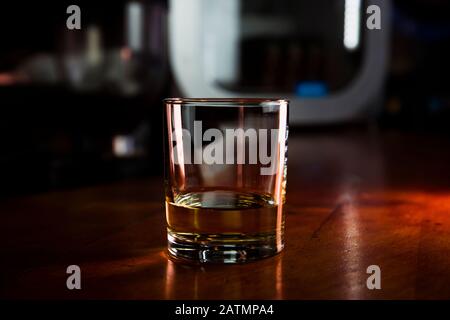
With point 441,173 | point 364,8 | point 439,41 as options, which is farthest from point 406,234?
point 439,41

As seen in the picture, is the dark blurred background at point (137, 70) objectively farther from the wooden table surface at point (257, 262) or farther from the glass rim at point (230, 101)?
the glass rim at point (230, 101)

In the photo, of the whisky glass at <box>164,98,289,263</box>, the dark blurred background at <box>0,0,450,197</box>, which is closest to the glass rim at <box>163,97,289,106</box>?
the whisky glass at <box>164,98,289,263</box>

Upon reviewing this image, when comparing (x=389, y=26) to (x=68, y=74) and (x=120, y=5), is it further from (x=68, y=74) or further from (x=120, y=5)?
(x=68, y=74)

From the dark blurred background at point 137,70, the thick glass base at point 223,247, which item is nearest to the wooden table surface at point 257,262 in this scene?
the thick glass base at point 223,247

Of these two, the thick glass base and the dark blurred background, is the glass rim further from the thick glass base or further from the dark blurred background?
the dark blurred background

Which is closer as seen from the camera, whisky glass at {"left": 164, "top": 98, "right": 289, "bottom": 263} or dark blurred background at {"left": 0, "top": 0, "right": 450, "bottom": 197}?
whisky glass at {"left": 164, "top": 98, "right": 289, "bottom": 263}

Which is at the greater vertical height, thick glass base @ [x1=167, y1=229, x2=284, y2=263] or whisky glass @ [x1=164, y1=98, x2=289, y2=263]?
whisky glass @ [x1=164, y1=98, x2=289, y2=263]

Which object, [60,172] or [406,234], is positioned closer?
[406,234]
